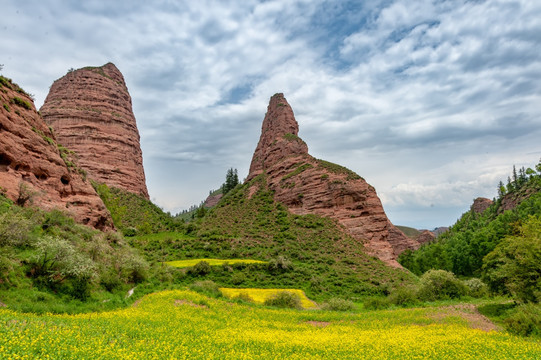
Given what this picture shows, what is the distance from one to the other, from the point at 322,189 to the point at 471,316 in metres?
49.9

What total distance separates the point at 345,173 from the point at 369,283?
3267 cm

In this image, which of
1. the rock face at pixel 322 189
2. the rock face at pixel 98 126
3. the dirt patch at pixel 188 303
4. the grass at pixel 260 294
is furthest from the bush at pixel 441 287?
the rock face at pixel 98 126

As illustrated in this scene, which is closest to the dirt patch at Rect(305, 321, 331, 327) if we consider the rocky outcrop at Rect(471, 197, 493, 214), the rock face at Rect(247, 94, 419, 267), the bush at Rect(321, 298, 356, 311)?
the bush at Rect(321, 298, 356, 311)

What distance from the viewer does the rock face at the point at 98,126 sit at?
9038 centimetres

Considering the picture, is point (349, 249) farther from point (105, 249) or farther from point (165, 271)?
point (105, 249)

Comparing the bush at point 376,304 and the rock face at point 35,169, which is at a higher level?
the rock face at point 35,169

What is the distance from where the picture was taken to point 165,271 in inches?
1406

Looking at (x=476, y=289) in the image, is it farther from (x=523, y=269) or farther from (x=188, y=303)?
(x=188, y=303)

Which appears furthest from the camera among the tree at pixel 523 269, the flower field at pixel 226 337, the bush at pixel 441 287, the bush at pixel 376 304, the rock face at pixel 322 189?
the rock face at pixel 322 189

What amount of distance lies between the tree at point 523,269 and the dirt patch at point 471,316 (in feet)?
10.4

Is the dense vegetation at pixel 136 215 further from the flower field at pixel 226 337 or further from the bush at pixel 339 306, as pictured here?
the bush at pixel 339 306

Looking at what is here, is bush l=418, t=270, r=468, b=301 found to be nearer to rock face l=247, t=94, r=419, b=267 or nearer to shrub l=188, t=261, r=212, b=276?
rock face l=247, t=94, r=419, b=267

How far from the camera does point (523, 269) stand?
23.7m

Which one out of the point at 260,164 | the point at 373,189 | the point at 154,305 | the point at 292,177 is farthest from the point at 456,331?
the point at 260,164
